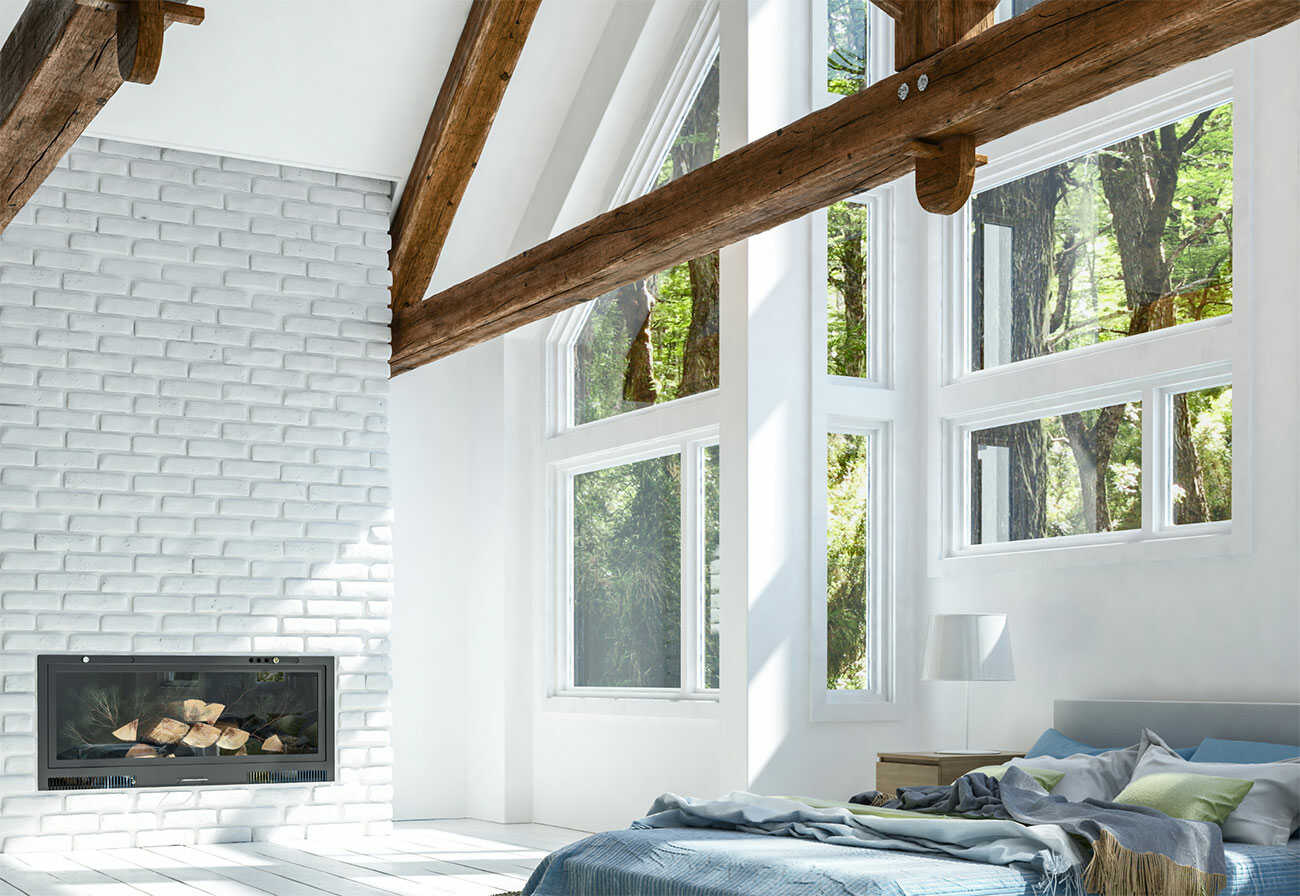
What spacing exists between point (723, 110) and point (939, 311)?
1.44 meters

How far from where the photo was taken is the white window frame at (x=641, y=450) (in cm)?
739

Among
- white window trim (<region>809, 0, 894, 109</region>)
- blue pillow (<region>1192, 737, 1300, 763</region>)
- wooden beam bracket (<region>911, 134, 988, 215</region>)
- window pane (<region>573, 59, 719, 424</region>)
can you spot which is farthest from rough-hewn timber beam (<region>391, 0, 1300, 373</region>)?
blue pillow (<region>1192, 737, 1300, 763</region>)

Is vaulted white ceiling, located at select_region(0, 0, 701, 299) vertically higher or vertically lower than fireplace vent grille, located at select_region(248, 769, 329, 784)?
higher

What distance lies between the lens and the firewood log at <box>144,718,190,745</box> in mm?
7098

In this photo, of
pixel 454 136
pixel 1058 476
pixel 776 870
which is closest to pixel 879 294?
pixel 1058 476

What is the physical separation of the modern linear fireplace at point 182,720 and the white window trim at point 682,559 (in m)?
1.45

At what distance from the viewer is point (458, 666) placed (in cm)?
861

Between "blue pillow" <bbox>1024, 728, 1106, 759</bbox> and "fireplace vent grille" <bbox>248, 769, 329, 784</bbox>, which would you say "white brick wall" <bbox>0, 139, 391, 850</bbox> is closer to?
"fireplace vent grille" <bbox>248, 769, 329, 784</bbox>

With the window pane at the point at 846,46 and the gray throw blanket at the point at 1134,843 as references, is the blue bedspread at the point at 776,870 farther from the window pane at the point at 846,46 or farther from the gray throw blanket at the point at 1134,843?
the window pane at the point at 846,46

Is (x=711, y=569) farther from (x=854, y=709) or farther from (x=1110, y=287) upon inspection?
(x=1110, y=287)

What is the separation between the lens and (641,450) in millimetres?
7891

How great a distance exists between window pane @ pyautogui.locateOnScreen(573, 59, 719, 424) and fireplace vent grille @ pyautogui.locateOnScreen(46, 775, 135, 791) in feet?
10.2

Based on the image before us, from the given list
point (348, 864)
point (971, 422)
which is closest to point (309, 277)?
point (348, 864)

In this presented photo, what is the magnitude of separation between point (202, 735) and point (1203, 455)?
4.83 metres
